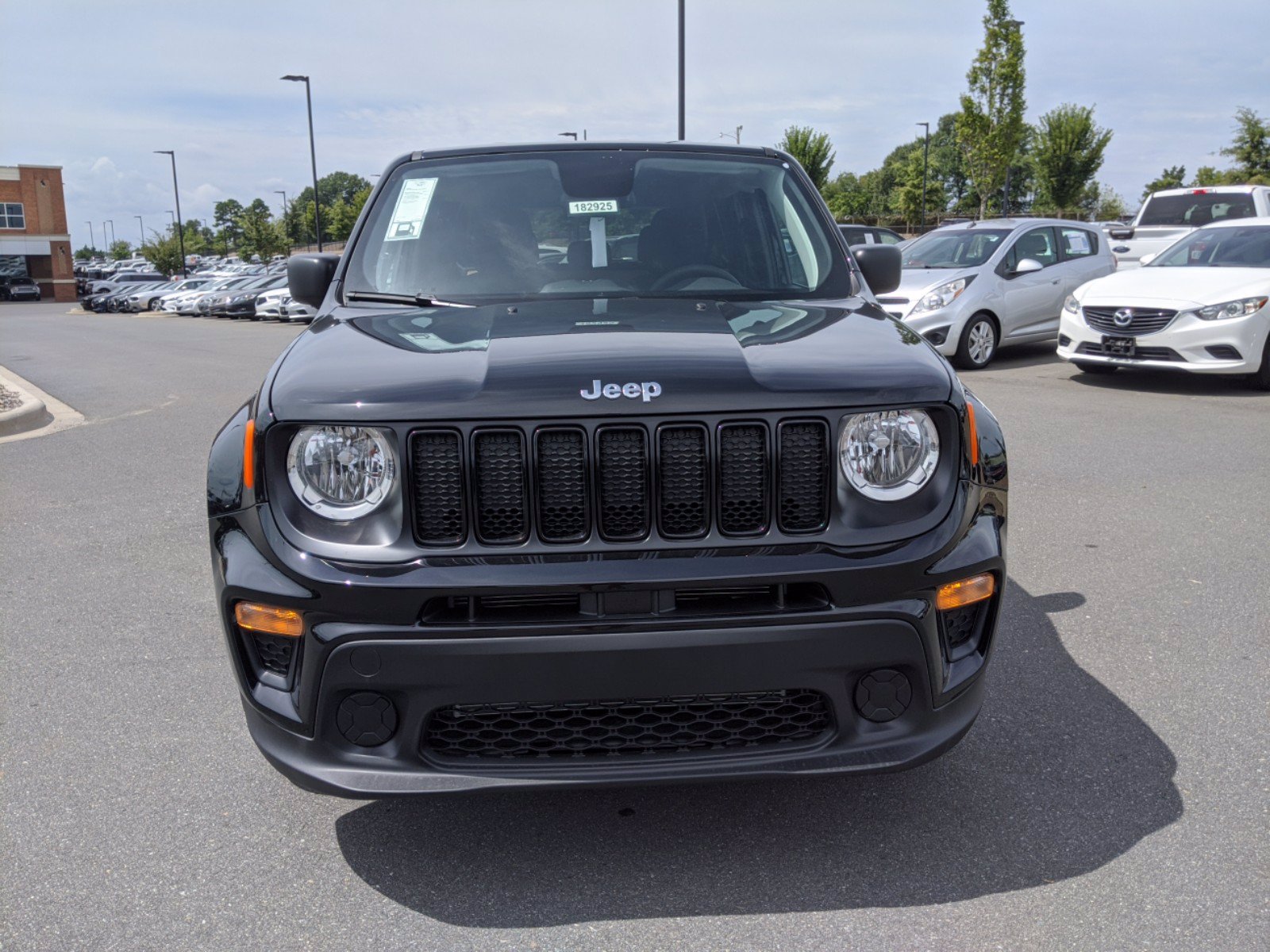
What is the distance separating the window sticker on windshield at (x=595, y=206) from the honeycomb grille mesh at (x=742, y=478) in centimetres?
155

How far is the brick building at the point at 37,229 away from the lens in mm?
77125

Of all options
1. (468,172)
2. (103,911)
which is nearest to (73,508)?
(468,172)

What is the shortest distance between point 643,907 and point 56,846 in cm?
150

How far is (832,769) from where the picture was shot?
253 centimetres

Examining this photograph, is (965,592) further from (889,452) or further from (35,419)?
(35,419)

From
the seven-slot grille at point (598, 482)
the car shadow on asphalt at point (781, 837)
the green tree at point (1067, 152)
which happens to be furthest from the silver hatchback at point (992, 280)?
the green tree at point (1067, 152)

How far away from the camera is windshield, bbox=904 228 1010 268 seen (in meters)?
13.3

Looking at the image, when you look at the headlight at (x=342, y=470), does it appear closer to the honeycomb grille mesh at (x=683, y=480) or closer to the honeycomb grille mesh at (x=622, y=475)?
the honeycomb grille mesh at (x=622, y=475)

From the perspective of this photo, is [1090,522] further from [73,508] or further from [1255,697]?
[73,508]

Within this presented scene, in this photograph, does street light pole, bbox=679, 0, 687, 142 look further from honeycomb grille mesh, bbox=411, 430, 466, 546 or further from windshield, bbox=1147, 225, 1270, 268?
honeycomb grille mesh, bbox=411, 430, 466, 546

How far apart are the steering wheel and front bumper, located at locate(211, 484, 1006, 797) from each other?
1397mm

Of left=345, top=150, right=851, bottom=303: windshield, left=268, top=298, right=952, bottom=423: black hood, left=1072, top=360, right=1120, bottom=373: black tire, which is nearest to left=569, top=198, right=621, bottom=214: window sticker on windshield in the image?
left=345, top=150, right=851, bottom=303: windshield

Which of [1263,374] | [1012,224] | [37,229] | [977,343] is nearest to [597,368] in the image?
[1263,374]

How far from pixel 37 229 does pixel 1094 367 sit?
82.4m
